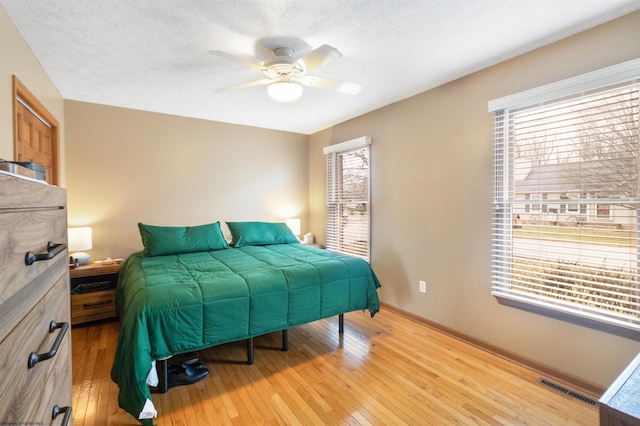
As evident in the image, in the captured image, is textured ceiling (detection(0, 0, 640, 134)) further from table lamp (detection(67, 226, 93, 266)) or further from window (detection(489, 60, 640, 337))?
table lamp (detection(67, 226, 93, 266))

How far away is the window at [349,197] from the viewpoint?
393 centimetres

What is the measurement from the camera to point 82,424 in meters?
1.74

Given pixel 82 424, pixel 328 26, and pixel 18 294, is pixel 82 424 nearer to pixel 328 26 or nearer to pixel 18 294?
pixel 18 294

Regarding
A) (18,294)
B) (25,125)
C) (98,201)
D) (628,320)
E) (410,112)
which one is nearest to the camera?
(18,294)

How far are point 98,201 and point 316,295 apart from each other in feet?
9.32

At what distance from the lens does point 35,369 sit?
662 millimetres

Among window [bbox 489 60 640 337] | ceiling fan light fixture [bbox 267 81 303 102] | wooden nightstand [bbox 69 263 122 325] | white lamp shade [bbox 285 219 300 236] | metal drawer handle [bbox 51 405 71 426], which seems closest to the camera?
metal drawer handle [bbox 51 405 71 426]

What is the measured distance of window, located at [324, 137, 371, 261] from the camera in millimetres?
3930

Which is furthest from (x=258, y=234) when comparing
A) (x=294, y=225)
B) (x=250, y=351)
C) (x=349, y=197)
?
(x=250, y=351)

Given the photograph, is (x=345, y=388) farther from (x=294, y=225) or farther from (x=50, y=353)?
(x=294, y=225)

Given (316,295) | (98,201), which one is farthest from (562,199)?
(98,201)

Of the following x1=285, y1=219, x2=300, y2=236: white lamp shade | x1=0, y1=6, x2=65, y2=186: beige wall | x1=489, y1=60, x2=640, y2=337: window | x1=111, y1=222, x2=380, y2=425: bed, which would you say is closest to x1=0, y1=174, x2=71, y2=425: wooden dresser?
x1=111, y1=222, x2=380, y2=425: bed

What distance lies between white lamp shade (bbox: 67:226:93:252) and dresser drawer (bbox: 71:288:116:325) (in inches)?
19.0

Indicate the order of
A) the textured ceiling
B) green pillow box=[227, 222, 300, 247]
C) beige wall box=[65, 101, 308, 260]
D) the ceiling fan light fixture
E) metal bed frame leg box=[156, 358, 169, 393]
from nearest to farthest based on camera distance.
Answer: the textured ceiling, metal bed frame leg box=[156, 358, 169, 393], the ceiling fan light fixture, beige wall box=[65, 101, 308, 260], green pillow box=[227, 222, 300, 247]
